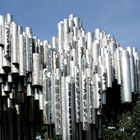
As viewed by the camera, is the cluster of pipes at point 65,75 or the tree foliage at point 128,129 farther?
the tree foliage at point 128,129

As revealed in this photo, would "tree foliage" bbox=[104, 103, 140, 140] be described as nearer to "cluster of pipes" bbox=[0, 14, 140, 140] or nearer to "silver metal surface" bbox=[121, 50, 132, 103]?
"cluster of pipes" bbox=[0, 14, 140, 140]

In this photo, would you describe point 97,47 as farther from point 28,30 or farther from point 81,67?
point 28,30

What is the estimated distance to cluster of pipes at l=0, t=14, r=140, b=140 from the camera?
46.2 feet

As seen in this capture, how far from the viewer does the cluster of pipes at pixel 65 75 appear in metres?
14.1

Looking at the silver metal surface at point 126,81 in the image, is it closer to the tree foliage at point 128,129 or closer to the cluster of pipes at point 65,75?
the cluster of pipes at point 65,75

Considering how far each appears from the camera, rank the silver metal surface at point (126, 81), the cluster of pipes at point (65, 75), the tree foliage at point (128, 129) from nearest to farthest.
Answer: the cluster of pipes at point (65, 75)
the silver metal surface at point (126, 81)
the tree foliage at point (128, 129)

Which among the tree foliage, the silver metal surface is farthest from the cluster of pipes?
the tree foliage

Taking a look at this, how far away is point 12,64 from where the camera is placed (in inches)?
562

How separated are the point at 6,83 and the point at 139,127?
21.2 metres

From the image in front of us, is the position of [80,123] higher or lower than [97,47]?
lower

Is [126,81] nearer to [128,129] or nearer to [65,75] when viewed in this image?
[65,75]

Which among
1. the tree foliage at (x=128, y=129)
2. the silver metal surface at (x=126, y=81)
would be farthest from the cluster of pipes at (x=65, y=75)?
the tree foliage at (x=128, y=129)

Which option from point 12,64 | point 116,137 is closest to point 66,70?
point 12,64

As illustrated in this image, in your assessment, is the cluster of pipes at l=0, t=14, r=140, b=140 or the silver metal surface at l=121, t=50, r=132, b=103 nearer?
the cluster of pipes at l=0, t=14, r=140, b=140
